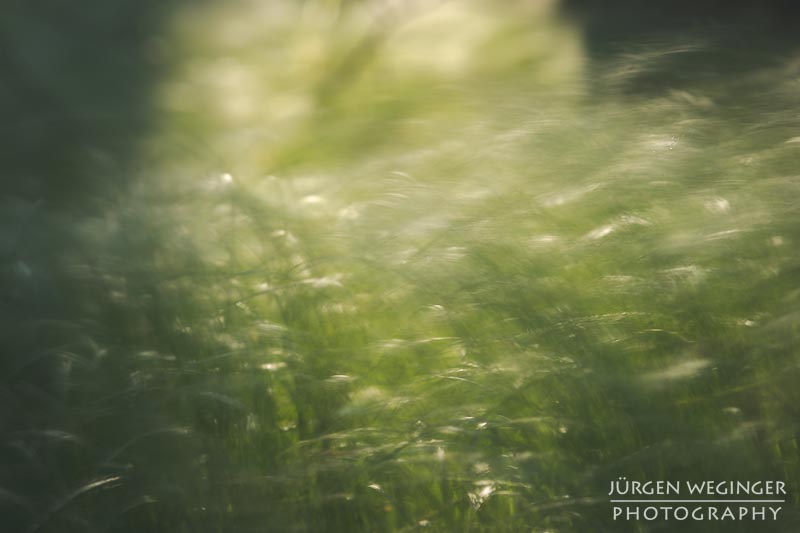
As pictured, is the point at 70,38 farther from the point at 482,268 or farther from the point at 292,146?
the point at 482,268

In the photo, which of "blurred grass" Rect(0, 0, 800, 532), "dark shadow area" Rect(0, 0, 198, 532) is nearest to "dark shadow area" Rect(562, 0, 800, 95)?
"blurred grass" Rect(0, 0, 800, 532)

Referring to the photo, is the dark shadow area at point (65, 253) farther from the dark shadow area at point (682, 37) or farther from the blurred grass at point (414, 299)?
the dark shadow area at point (682, 37)

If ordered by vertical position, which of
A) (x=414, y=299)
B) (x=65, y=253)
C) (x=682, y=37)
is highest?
(x=682, y=37)

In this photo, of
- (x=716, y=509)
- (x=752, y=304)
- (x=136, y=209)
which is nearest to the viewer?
(x=716, y=509)

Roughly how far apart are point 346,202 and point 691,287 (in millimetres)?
400

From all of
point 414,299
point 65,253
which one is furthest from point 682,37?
point 65,253

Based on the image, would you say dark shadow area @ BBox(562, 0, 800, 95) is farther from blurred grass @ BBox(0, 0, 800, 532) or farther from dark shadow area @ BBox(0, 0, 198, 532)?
dark shadow area @ BBox(0, 0, 198, 532)

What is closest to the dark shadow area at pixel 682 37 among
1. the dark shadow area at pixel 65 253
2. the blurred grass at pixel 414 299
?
the blurred grass at pixel 414 299

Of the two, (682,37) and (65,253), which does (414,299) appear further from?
(682,37)

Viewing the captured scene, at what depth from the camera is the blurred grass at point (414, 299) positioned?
0.71m

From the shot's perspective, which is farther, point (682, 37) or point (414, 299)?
point (682, 37)

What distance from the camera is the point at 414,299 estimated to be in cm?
84

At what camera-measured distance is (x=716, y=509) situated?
0.69 m

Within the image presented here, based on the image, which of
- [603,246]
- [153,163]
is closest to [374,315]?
[603,246]
